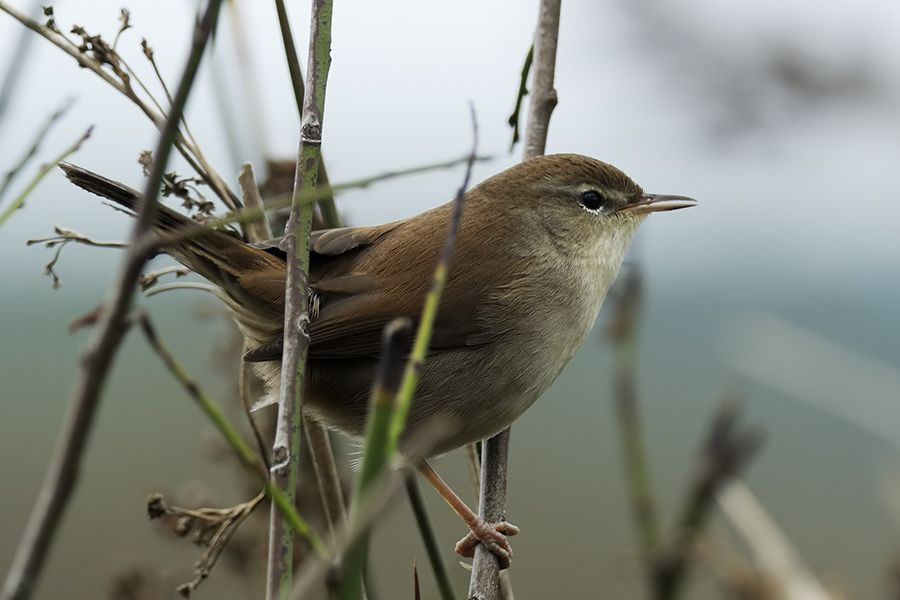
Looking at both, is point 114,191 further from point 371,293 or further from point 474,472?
point 474,472

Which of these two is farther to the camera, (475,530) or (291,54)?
(475,530)

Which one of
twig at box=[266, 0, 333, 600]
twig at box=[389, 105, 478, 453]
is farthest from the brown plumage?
twig at box=[389, 105, 478, 453]

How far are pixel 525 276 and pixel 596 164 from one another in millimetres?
585

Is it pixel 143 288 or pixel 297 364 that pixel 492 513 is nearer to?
pixel 143 288

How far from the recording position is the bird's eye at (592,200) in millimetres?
3293

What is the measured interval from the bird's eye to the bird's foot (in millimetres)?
1119

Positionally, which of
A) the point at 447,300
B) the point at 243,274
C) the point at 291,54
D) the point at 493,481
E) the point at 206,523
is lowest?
the point at 493,481

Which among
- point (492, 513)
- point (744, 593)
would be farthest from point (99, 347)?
point (492, 513)

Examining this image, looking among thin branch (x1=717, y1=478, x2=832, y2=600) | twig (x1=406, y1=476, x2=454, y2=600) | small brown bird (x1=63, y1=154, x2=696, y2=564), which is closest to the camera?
thin branch (x1=717, y1=478, x2=832, y2=600)

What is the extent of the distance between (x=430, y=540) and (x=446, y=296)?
1.09 metres

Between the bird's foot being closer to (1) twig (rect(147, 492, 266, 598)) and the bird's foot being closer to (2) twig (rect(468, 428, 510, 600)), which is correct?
(2) twig (rect(468, 428, 510, 600))

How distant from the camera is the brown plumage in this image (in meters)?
2.63

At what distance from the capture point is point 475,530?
8.73 ft

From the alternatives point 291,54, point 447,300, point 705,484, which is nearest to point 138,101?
point 291,54
